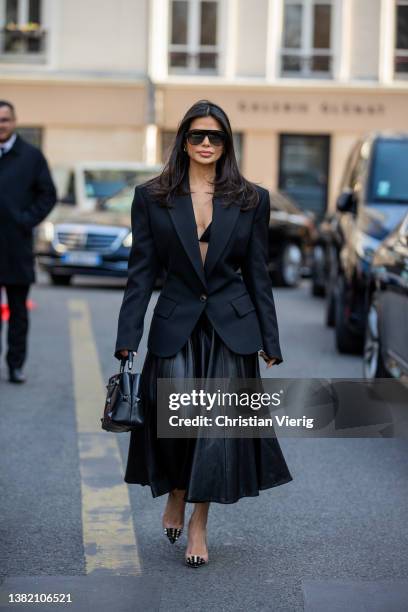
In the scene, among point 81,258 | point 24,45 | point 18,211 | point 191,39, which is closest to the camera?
point 18,211

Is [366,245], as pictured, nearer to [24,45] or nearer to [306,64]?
[306,64]

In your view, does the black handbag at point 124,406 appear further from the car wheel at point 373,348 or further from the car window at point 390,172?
the car window at point 390,172

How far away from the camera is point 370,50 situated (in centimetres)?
3506

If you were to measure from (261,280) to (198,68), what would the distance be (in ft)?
101

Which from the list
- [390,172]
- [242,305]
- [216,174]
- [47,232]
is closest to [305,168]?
[47,232]

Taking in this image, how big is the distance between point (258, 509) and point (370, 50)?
100 feet

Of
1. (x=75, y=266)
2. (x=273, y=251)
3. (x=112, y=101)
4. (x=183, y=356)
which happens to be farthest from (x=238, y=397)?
(x=112, y=101)

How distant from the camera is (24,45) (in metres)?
34.8

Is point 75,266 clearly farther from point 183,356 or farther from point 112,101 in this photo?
point 112,101

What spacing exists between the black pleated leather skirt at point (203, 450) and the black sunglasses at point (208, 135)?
2.13ft

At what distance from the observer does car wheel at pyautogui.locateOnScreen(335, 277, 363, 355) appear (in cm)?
1108

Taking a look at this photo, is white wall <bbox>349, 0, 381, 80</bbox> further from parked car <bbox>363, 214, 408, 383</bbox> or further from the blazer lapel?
the blazer lapel

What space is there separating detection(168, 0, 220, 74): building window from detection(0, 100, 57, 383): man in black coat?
2632cm

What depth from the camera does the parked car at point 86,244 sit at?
18.0 m
